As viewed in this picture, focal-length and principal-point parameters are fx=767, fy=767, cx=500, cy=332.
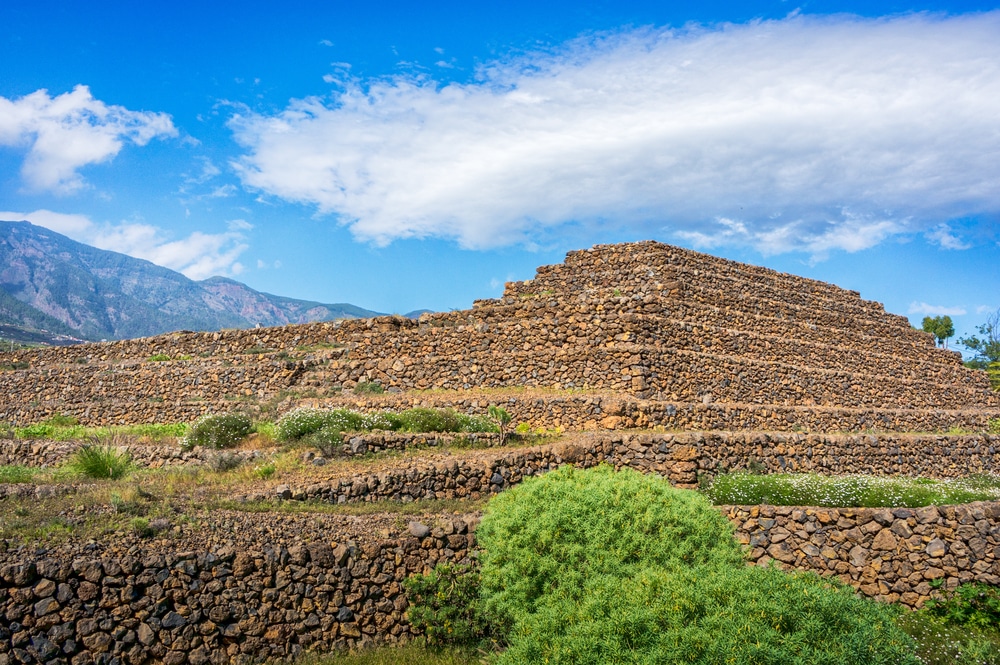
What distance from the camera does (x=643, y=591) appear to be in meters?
8.98

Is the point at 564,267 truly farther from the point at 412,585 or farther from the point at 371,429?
the point at 412,585

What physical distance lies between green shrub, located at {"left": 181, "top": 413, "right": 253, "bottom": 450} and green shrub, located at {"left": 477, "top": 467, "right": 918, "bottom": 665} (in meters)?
10.1

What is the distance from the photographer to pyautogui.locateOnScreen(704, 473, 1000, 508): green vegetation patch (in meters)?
17.3

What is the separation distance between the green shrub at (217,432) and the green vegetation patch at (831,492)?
1269 centimetres

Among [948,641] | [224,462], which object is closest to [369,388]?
[224,462]

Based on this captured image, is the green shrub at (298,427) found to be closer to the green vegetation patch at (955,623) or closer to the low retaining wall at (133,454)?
the low retaining wall at (133,454)

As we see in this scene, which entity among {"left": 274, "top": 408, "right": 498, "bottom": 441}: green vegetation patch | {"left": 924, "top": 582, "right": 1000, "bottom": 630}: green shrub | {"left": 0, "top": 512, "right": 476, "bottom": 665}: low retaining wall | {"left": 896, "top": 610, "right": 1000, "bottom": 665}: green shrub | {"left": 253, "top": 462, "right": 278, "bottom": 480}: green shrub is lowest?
{"left": 0, "top": 512, "right": 476, "bottom": 665}: low retaining wall

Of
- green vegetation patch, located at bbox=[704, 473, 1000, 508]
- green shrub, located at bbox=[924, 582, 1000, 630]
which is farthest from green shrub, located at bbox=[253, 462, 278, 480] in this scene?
green shrub, located at bbox=[924, 582, 1000, 630]

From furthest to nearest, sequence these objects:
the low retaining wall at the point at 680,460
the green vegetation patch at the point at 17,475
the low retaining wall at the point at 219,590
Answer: the low retaining wall at the point at 680,460 < the green vegetation patch at the point at 17,475 < the low retaining wall at the point at 219,590

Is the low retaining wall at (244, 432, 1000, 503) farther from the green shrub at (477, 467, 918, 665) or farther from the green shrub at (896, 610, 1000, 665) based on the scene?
the green shrub at (896, 610, 1000, 665)

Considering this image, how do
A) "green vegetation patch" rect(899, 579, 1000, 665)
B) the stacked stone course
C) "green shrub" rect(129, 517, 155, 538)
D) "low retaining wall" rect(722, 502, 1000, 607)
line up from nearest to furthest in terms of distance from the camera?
the stacked stone course < "green shrub" rect(129, 517, 155, 538) < "green vegetation patch" rect(899, 579, 1000, 665) < "low retaining wall" rect(722, 502, 1000, 607)

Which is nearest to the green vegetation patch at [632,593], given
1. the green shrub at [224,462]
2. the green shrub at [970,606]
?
the green shrub at [970,606]

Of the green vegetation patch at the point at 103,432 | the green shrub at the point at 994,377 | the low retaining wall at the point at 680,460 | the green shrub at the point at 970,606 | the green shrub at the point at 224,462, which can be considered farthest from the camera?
the green shrub at the point at 994,377

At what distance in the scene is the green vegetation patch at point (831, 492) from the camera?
17281 millimetres
